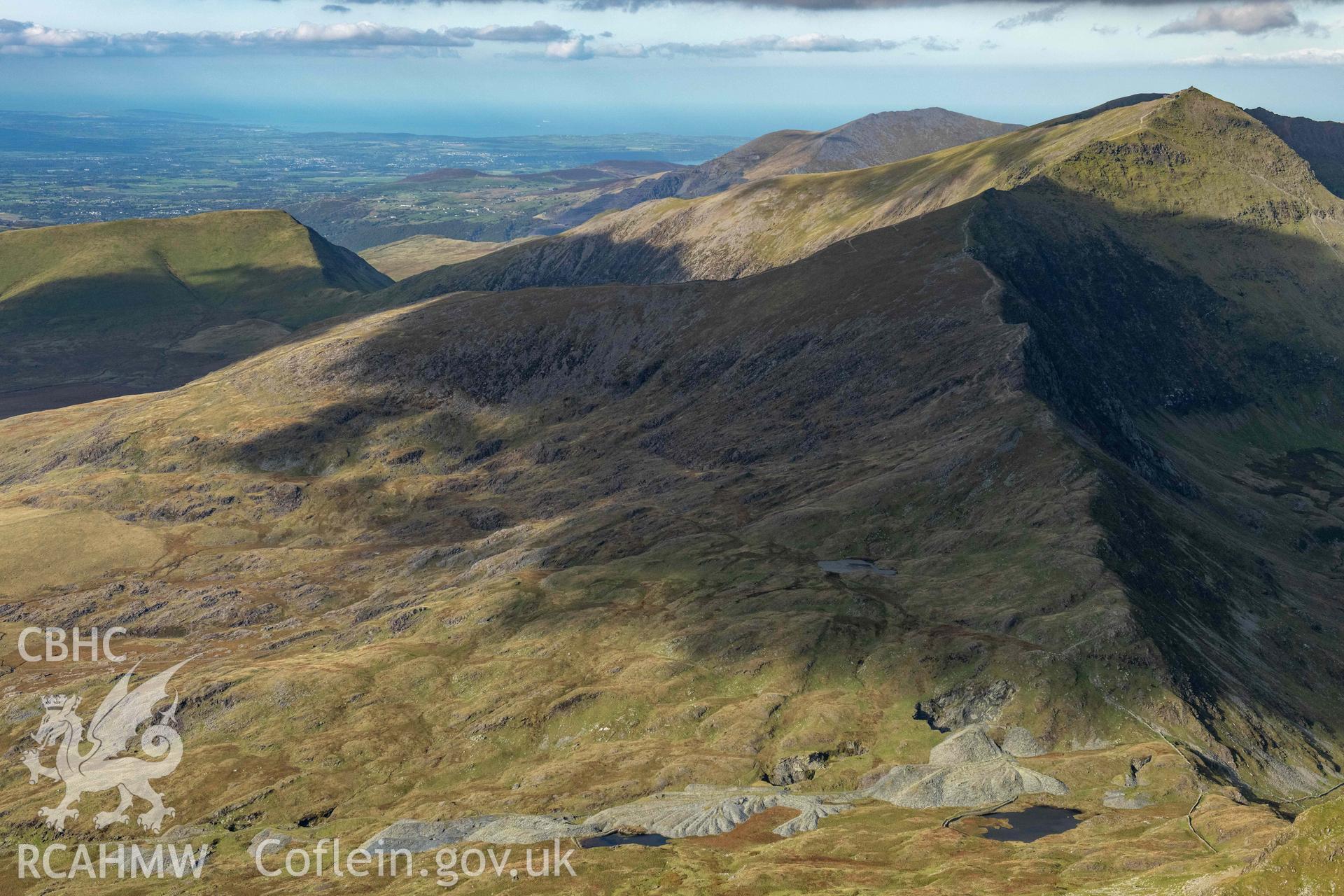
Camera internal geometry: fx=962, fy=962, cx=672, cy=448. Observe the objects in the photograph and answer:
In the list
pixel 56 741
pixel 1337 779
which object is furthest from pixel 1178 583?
pixel 56 741

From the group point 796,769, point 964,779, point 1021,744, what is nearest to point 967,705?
point 1021,744

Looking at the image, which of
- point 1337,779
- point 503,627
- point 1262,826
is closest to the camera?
point 1262,826

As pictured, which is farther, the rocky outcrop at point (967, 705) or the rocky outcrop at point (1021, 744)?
the rocky outcrop at point (967, 705)

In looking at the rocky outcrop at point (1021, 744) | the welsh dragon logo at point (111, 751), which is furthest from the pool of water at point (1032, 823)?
the welsh dragon logo at point (111, 751)

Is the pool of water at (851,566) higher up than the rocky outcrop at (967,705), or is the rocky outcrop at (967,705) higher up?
the pool of water at (851,566)

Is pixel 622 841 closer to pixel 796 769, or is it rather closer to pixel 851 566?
pixel 796 769

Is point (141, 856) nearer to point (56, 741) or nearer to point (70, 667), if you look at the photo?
point (56, 741)

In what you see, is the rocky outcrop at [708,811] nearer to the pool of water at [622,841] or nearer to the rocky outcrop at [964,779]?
the pool of water at [622,841]
